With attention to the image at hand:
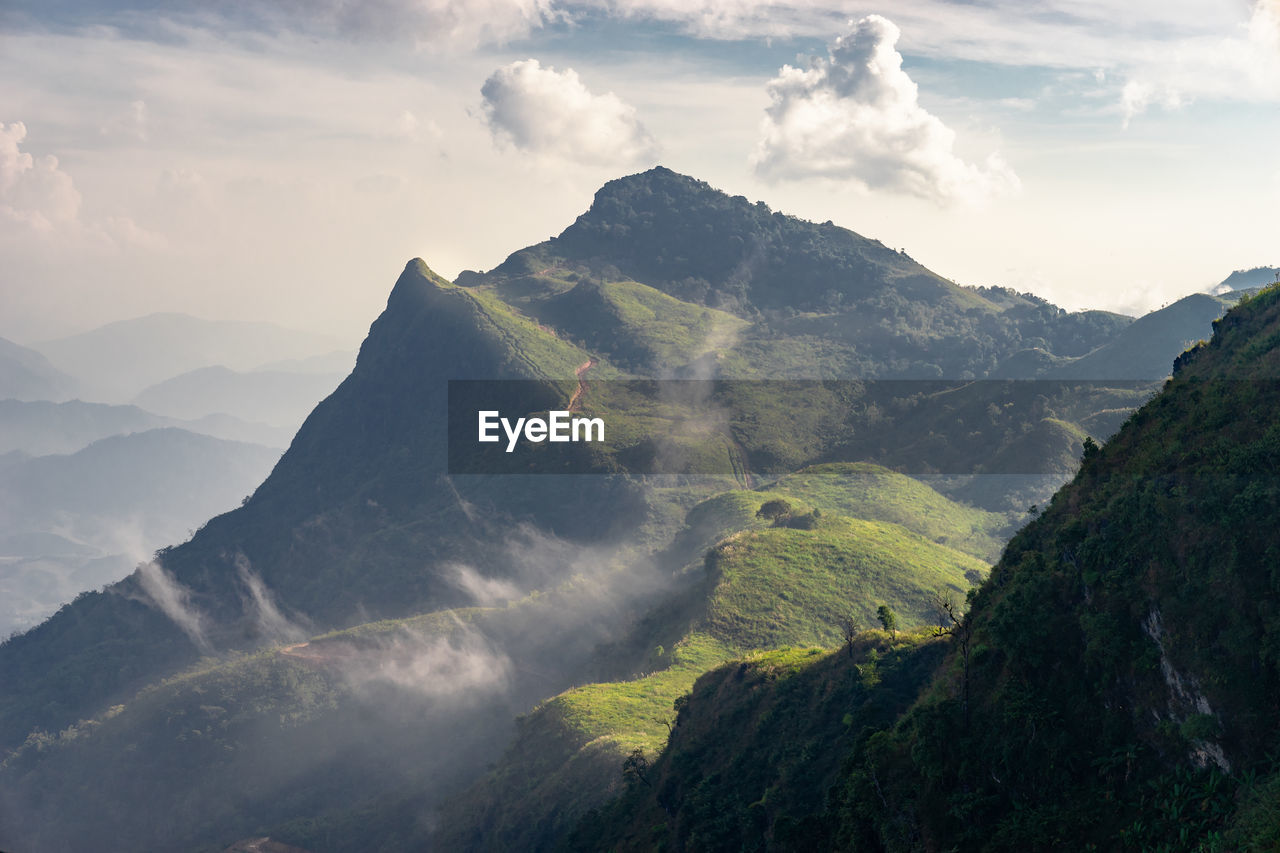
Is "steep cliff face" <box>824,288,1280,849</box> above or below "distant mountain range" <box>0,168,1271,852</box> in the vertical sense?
above

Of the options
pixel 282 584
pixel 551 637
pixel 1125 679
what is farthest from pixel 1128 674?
pixel 282 584

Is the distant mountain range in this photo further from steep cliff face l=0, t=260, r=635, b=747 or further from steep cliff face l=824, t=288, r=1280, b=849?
steep cliff face l=0, t=260, r=635, b=747

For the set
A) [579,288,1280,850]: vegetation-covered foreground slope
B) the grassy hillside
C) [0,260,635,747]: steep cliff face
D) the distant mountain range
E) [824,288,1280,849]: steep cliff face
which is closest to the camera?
[579,288,1280,850]: vegetation-covered foreground slope

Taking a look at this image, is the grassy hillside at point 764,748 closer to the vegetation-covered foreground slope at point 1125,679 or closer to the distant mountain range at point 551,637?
the distant mountain range at point 551,637

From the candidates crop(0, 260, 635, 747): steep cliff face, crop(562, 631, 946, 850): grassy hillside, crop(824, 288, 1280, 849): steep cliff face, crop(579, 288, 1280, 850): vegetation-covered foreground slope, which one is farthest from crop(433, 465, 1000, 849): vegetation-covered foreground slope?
crop(0, 260, 635, 747): steep cliff face

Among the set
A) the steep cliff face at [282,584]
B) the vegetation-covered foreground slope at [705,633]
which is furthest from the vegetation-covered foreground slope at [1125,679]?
the steep cliff face at [282,584]

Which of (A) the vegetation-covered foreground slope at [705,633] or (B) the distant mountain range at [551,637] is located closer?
(B) the distant mountain range at [551,637]
